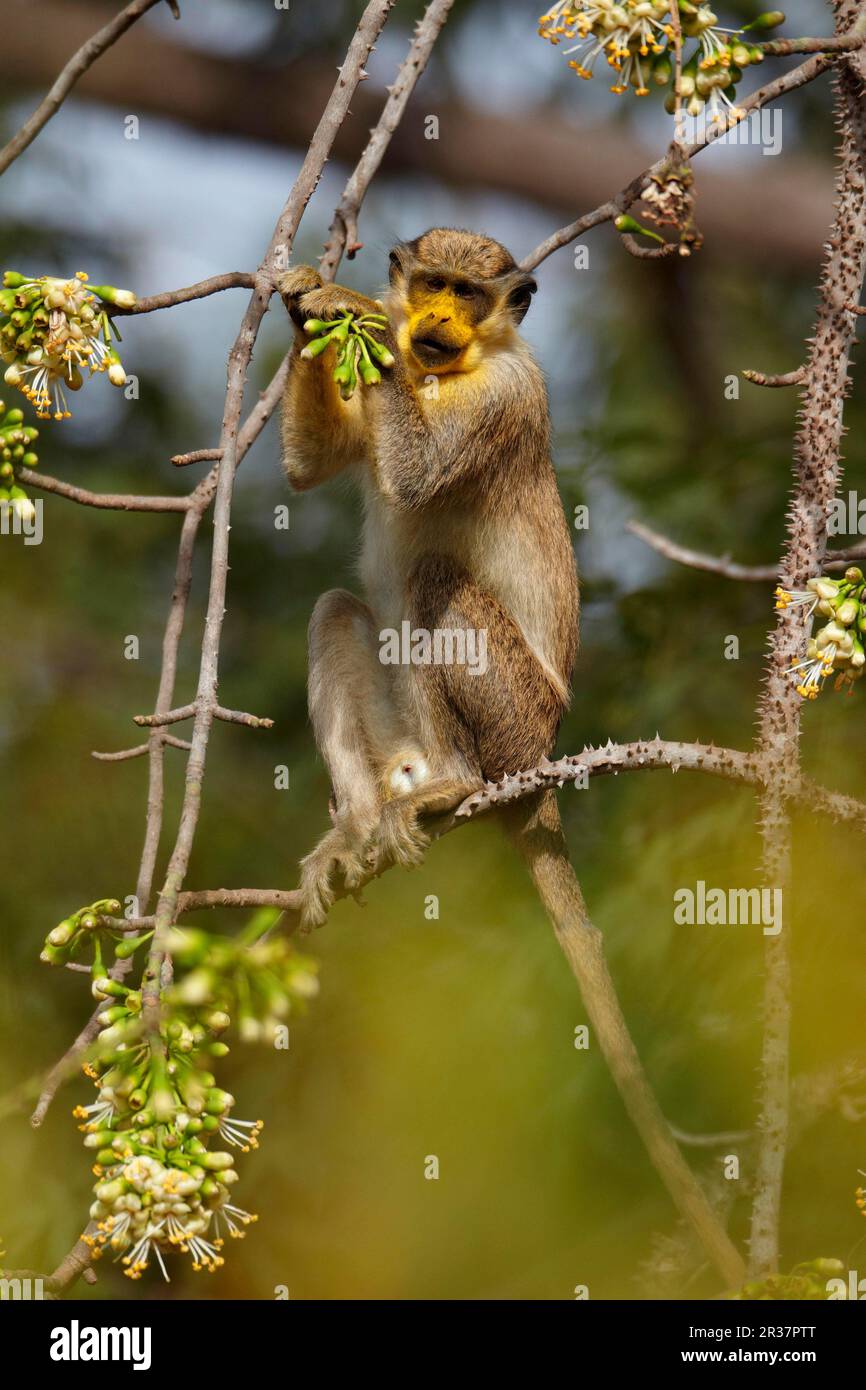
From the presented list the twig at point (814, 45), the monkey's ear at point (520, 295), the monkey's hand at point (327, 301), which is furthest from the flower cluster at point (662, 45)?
the monkey's ear at point (520, 295)

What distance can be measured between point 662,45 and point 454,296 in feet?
6.62

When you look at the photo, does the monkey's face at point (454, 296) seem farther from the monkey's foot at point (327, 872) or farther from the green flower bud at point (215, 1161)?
the green flower bud at point (215, 1161)

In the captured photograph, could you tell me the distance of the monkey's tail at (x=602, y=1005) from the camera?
14.4 feet

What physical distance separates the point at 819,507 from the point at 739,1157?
221cm

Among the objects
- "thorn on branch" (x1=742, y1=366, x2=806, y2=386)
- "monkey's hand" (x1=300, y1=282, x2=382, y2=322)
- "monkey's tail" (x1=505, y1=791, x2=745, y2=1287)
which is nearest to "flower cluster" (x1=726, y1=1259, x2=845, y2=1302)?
"monkey's tail" (x1=505, y1=791, x2=745, y2=1287)

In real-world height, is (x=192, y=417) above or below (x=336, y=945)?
above

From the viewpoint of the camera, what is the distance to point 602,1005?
4949mm

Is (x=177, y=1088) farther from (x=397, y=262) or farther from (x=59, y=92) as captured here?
(x=397, y=262)

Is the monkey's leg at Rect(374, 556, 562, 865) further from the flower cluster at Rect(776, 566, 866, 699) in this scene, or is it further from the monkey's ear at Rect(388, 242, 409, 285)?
the flower cluster at Rect(776, 566, 866, 699)

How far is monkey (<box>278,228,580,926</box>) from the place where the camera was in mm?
5195

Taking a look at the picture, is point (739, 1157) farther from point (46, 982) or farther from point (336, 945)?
point (46, 982)

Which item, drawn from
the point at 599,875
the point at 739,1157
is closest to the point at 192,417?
the point at 599,875

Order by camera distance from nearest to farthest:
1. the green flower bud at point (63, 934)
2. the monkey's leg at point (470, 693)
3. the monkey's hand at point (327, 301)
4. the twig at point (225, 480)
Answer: the twig at point (225, 480), the green flower bud at point (63, 934), the monkey's hand at point (327, 301), the monkey's leg at point (470, 693)

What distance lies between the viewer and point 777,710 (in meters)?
3.99
